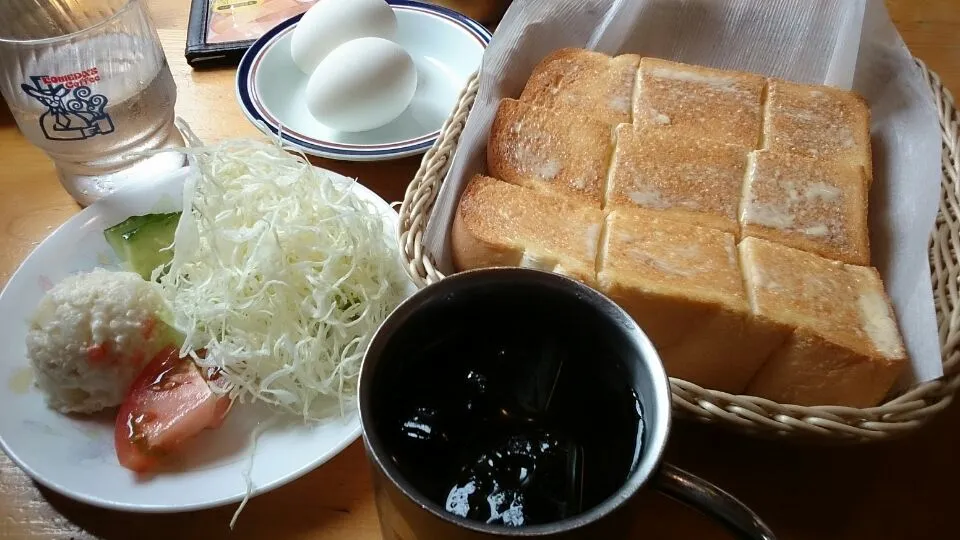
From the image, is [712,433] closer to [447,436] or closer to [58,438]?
[447,436]

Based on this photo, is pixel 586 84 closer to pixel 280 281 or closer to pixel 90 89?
pixel 280 281

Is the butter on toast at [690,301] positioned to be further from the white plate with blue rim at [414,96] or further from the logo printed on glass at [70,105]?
the logo printed on glass at [70,105]

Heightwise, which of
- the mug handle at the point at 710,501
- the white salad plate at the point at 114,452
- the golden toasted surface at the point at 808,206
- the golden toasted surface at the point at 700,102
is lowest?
the white salad plate at the point at 114,452

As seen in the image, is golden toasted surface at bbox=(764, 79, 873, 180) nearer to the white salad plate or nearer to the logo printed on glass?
the white salad plate

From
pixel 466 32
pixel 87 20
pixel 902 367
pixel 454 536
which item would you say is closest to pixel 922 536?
pixel 902 367

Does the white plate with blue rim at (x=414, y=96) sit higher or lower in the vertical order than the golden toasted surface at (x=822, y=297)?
lower

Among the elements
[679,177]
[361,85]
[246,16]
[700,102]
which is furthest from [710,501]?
[246,16]

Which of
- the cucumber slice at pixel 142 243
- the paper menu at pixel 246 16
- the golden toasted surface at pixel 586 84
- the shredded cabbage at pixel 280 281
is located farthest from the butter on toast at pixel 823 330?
the paper menu at pixel 246 16
